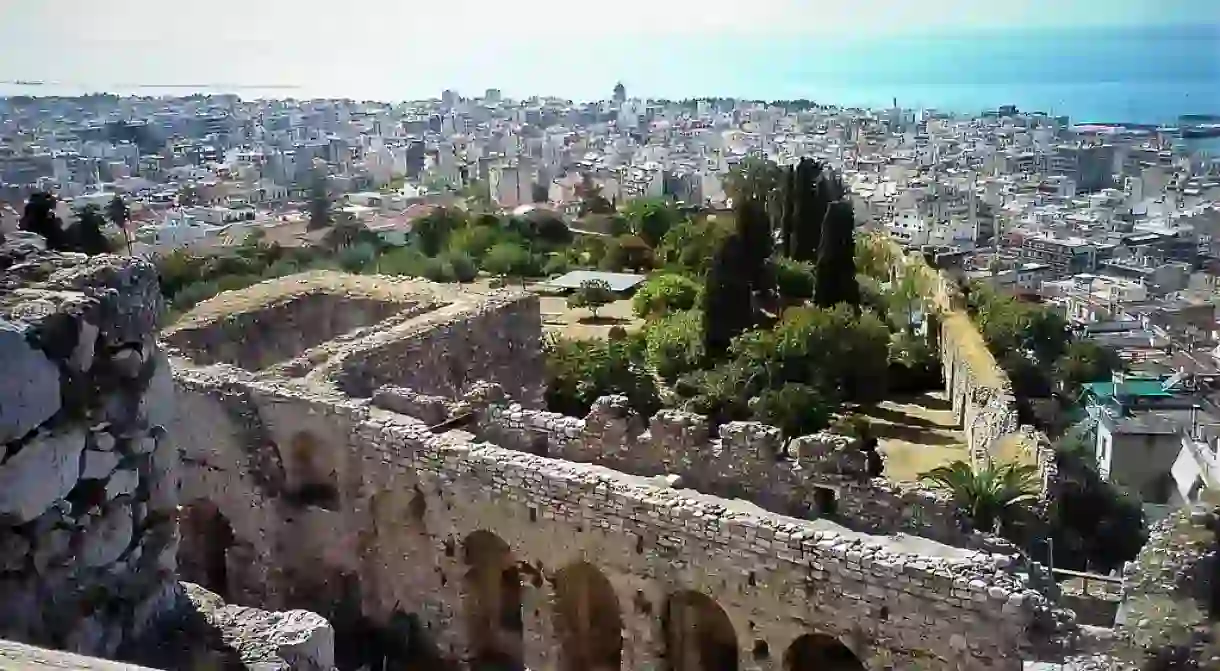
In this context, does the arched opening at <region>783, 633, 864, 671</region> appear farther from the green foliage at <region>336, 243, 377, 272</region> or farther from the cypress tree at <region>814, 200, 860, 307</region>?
the green foliage at <region>336, 243, 377, 272</region>

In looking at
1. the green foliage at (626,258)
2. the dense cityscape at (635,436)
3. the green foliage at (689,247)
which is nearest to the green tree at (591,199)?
the dense cityscape at (635,436)

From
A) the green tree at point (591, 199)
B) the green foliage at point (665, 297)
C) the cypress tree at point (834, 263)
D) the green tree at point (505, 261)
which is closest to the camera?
the cypress tree at point (834, 263)

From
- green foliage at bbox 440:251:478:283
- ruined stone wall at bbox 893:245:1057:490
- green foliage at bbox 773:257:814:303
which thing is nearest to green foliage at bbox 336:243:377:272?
green foliage at bbox 440:251:478:283

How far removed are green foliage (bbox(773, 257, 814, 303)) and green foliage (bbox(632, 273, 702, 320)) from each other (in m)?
2.36

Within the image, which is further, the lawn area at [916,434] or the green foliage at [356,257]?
the green foliage at [356,257]

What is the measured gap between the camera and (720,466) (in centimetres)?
936

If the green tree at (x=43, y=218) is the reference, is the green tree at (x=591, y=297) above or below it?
below

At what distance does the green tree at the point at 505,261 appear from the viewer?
32.9 metres

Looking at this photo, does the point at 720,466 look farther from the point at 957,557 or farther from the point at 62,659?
the point at 62,659

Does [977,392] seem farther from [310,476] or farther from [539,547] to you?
[310,476]

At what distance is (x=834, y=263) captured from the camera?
24.8m

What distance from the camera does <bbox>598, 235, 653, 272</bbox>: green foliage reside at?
37406 mm

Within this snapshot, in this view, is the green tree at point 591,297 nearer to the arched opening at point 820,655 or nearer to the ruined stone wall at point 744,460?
the ruined stone wall at point 744,460

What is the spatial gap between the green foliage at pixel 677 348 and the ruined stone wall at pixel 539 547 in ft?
43.2
